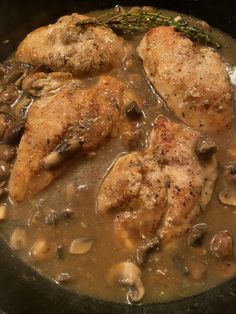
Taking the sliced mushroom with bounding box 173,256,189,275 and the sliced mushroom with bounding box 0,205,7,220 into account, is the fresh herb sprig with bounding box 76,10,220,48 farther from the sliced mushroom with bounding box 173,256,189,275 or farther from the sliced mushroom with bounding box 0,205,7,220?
the sliced mushroom with bounding box 173,256,189,275

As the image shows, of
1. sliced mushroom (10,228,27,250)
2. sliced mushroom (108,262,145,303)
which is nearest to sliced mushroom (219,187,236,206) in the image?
sliced mushroom (108,262,145,303)

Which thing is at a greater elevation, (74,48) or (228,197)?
(74,48)

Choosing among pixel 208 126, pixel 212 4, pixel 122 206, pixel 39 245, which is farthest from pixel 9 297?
pixel 212 4

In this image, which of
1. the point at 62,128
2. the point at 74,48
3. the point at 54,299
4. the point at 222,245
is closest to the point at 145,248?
the point at 222,245

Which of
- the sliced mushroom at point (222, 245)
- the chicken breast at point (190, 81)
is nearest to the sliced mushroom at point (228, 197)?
the sliced mushroom at point (222, 245)

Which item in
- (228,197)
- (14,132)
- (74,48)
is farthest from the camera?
(74,48)

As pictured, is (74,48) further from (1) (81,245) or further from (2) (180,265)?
(2) (180,265)
